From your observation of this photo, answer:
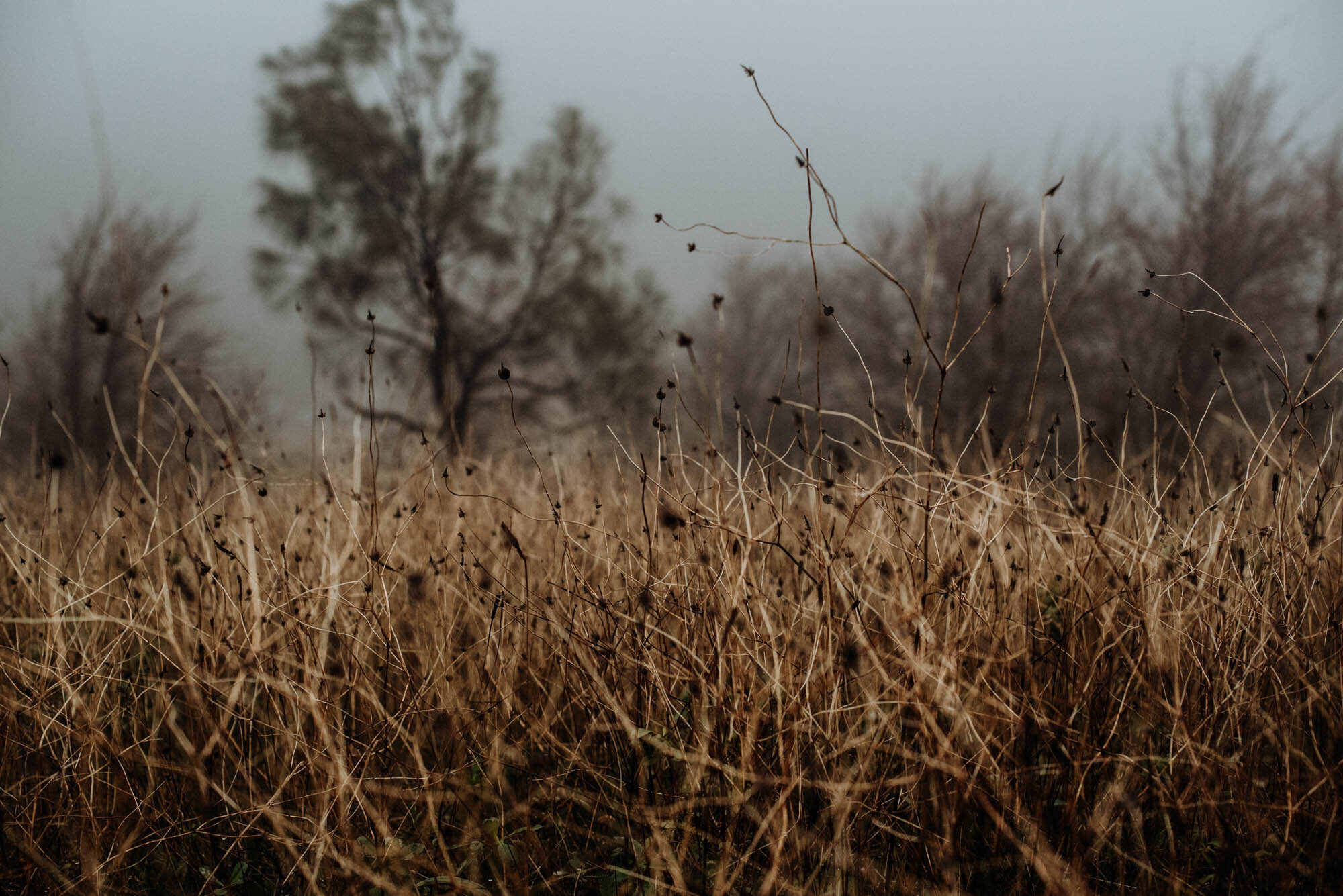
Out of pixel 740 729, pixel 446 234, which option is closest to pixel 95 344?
pixel 446 234

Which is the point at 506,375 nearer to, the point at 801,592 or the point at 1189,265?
the point at 801,592

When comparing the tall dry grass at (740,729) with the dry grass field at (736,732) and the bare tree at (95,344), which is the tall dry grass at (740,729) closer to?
the dry grass field at (736,732)

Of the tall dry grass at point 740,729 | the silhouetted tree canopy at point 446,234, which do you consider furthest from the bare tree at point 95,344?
the tall dry grass at point 740,729

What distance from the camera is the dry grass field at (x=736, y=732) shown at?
6.07ft

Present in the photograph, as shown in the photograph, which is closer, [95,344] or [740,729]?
[740,729]

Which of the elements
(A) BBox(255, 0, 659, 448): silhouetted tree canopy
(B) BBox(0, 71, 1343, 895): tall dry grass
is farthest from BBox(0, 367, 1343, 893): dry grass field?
(A) BBox(255, 0, 659, 448): silhouetted tree canopy

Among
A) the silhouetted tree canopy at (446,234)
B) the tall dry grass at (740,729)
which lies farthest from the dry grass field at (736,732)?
the silhouetted tree canopy at (446,234)

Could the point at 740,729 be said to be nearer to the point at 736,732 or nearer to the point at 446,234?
the point at 736,732

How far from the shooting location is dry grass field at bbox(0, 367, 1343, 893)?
1.85m

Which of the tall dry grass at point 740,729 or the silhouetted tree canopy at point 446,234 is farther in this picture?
the silhouetted tree canopy at point 446,234

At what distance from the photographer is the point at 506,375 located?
170cm

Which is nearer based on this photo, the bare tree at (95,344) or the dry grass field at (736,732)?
the dry grass field at (736,732)

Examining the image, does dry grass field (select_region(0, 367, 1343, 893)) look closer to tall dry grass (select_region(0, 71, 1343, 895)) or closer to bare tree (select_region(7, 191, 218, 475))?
tall dry grass (select_region(0, 71, 1343, 895))

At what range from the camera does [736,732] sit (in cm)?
208
